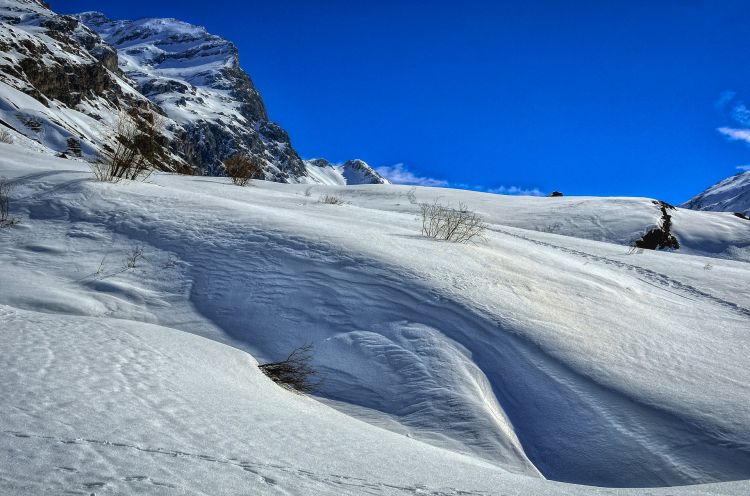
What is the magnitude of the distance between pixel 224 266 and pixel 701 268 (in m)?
5.21

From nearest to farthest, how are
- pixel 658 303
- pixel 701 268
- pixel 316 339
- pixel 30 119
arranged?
pixel 316 339, pixel 658 303, pixel 701 268, pixel 30 119

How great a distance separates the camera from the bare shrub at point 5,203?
3207 millimetres

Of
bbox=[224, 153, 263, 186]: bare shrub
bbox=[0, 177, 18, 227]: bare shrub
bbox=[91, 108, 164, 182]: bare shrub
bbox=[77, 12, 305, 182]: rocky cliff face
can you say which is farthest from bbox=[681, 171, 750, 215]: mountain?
bbox=[0, 177, 18, 227]: bare shrub

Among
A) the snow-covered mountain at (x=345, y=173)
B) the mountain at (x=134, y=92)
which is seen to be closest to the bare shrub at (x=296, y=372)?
the mountain at (x=134, y=92)

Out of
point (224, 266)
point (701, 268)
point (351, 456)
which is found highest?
point (701, 268)

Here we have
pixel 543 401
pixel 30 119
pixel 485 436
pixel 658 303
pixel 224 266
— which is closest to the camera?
pixel 485 436

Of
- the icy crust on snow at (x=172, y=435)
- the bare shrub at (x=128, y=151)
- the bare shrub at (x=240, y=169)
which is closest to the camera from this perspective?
the icy crust on snow at (x=172, y=435)

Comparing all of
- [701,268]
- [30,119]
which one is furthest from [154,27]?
[701,268]

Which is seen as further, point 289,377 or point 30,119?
point 30,119

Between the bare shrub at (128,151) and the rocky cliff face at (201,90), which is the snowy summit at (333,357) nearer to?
the bare shrub at (128,151)

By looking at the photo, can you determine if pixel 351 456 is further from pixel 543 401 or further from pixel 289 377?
pixel 543 401

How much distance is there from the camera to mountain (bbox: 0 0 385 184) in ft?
97.8

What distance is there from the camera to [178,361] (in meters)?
1.66

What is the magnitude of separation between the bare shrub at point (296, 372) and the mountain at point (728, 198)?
17983cm
